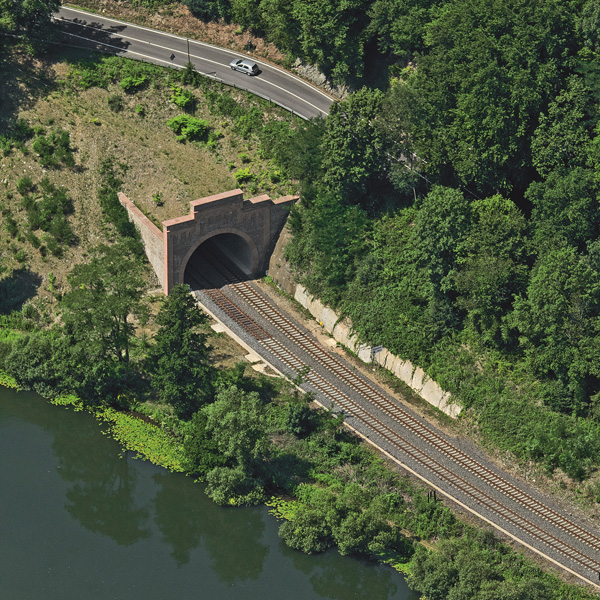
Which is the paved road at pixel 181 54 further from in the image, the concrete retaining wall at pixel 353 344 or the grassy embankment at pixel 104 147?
the concrete retaining wall at pixel 353 344

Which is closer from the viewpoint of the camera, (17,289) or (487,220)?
(487,220)

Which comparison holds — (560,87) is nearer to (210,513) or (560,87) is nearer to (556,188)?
(556,188)

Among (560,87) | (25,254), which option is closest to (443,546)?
(560,87)

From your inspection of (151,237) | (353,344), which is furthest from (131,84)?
(353,344)

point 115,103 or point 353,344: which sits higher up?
point 115,103

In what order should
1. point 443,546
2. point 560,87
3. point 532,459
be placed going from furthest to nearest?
point 560,87 < point 532,459 < point 443,546

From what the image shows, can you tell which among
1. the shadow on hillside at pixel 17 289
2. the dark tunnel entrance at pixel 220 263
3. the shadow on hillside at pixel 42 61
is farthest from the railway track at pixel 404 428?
the shadow on hillside at pixel 42 61

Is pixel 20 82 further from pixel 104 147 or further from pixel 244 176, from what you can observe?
pixel 244 176
